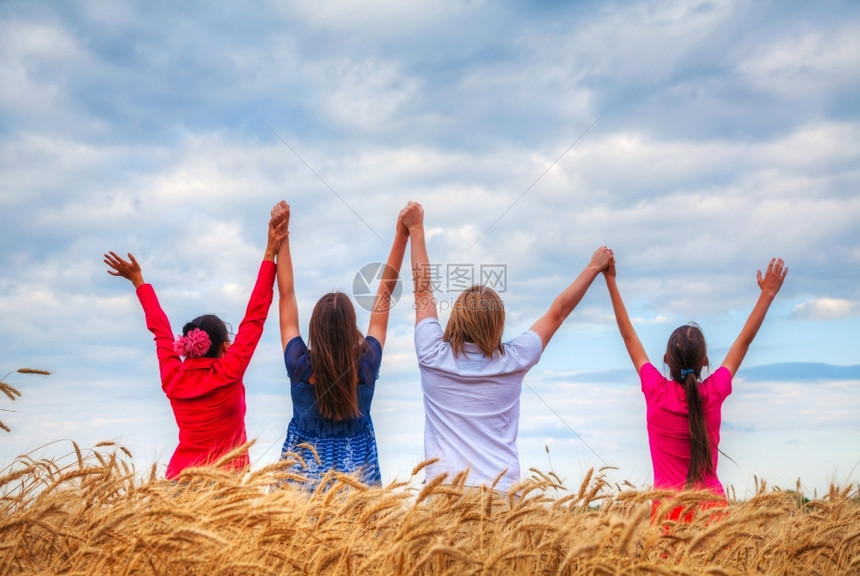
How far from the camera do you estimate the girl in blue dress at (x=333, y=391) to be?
15.4ft

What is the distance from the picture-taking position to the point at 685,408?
5.21 metres

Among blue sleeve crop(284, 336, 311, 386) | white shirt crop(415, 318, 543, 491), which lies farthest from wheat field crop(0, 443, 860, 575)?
blue sleeve crop(284, 336, 311, 386)

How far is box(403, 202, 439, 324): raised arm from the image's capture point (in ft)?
16.0

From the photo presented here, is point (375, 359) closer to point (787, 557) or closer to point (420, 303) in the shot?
point (420, 303)

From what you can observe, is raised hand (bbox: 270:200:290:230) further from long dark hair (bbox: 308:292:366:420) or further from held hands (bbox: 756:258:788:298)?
held hands (bbox: 756:258:788:298)

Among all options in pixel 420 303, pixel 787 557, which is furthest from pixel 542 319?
pixel 787 557

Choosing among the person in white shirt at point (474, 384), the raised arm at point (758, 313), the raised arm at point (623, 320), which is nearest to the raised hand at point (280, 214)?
the person in white shirt at point (474, 384)

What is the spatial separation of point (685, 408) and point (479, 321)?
175cm

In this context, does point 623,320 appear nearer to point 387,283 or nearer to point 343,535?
point 387,283

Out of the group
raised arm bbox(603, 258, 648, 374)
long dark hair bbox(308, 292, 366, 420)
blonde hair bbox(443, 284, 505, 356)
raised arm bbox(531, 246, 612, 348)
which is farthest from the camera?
raised arm bbox(603, 258, 648, 374)

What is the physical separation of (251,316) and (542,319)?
6.34ft

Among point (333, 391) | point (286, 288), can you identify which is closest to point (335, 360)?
point (333, 391)

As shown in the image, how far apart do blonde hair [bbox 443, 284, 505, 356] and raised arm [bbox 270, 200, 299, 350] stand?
1.13 metres

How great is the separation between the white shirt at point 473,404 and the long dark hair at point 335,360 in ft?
1.47
